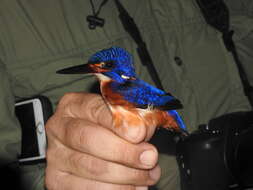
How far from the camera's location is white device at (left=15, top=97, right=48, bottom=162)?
48.9 inches

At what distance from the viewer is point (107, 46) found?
4.57 ft

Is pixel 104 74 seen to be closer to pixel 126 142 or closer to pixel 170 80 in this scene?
pixel 126 142

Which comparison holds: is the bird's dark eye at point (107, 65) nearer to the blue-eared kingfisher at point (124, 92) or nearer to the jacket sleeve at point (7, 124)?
the blue-eared kingfisher at point (124, 92)

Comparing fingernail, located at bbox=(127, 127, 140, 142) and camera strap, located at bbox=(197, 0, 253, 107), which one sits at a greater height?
camera strap, located at bbox=(197, 0, 253, 107)

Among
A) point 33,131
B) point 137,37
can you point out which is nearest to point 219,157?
point 137,37

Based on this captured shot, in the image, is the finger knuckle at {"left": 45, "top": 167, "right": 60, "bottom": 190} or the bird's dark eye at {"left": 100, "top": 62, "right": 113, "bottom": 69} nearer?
the bird's dark eye at {"left": 100, "top": 62, "right": 113, "bottom": 69}

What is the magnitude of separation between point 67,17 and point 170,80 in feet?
1.88

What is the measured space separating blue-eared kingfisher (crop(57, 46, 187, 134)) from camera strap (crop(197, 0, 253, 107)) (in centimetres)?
99

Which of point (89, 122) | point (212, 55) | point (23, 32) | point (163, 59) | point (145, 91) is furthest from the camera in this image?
point (212, 55)

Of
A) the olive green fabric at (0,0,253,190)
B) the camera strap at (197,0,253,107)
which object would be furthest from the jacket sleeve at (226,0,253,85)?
the camera strap at (197,0,253,107)

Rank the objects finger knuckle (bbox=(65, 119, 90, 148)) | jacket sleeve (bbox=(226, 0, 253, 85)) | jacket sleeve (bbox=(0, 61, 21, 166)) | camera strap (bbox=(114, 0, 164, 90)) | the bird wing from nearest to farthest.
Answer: the bird wing, finger knuckle (bbox=(65, 119, 90, 148)), jacket sleeve (bbox=(0, 61, 21, 166)), camera strap (bbox=(114, 0, 164, 90)), jacket sleeve (bbox=(226, 0, 253, 85))

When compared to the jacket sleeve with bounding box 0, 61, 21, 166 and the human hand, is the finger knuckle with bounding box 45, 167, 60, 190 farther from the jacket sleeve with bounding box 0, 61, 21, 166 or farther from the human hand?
the jacket sleeve with bounding box 0, 61, 21, 166

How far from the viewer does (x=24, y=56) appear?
1280mm

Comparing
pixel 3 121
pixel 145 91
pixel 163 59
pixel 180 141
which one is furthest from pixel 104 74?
pixel 163 59
